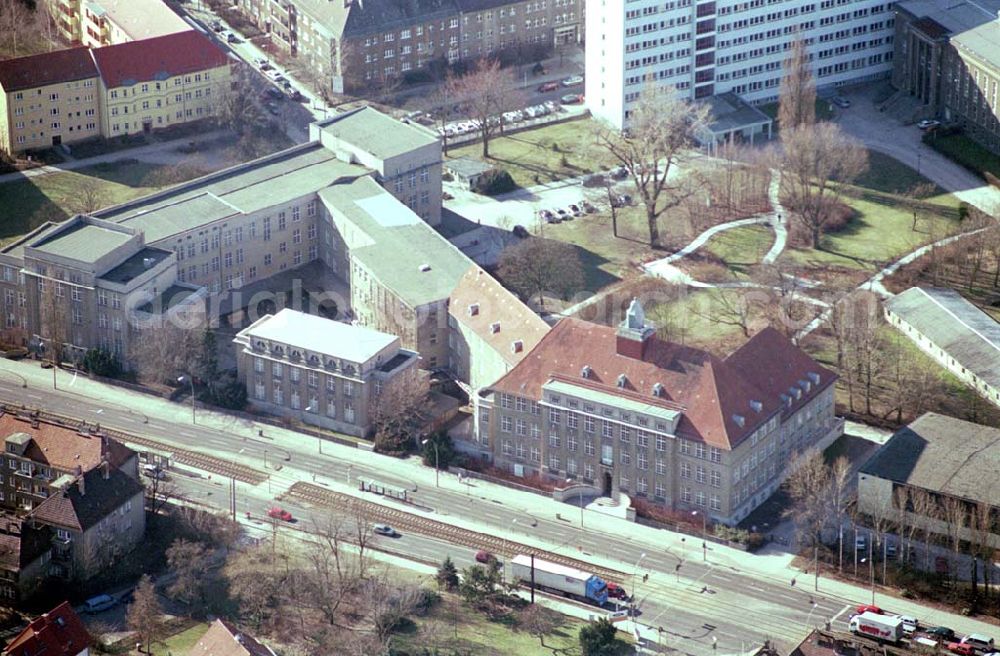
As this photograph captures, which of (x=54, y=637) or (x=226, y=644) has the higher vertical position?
(x=226, y=644)

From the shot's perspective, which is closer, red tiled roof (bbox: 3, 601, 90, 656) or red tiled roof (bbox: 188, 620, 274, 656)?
red tiled roof (bbox: 188, 620, 274, 656)

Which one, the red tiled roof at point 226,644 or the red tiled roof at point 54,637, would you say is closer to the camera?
the red tiled roof at point 226,644

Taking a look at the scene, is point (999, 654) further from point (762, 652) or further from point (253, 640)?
point (253, 640)

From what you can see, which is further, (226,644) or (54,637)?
(54,637)

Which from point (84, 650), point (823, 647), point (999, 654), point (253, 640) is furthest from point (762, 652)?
point (84, 650)
